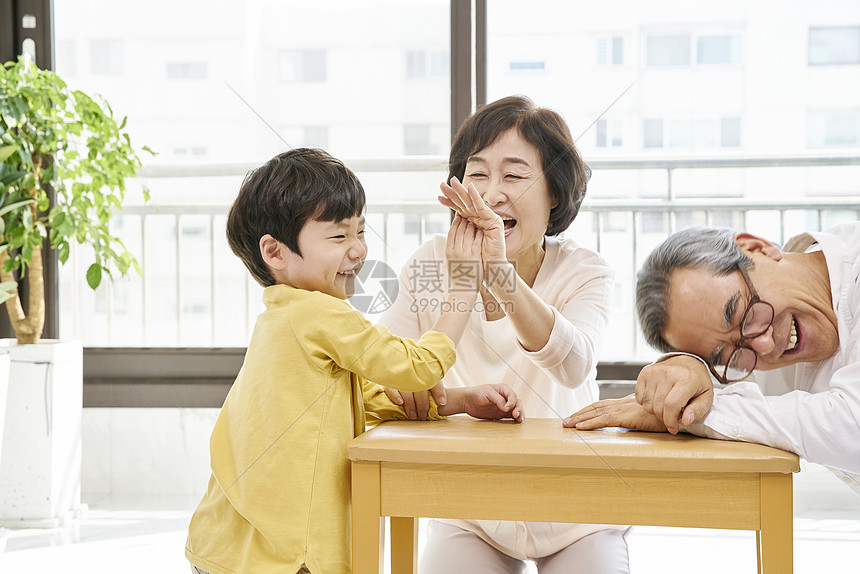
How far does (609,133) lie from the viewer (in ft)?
10.3

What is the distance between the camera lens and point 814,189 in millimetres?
3176

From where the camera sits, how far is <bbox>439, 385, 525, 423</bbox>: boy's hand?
1159 millimetres

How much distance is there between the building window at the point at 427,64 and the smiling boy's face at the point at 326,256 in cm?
182

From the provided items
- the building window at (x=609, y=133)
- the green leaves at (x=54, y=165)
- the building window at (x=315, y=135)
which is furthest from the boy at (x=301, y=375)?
the building window at (x=609, y=133)

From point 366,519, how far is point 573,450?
0.90ft

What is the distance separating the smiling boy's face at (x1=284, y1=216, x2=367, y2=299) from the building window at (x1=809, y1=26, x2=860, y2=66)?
2554 mm

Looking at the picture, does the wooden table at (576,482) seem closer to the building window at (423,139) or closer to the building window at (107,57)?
the building window at (423,139)

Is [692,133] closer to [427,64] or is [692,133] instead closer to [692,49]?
[692,49]

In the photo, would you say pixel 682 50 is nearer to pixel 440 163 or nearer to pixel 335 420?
pixel 440 163

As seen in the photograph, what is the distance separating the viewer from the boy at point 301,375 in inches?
38.5

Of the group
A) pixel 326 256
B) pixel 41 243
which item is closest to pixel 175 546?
pixel 41 243

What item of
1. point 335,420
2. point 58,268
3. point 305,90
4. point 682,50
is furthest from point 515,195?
point 58,268

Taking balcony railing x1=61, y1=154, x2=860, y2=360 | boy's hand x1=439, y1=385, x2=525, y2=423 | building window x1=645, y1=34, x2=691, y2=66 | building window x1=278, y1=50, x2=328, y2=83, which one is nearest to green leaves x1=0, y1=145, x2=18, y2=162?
balcony railing x1=61, y1=154, x2=860, y2=360

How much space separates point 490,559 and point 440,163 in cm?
189
